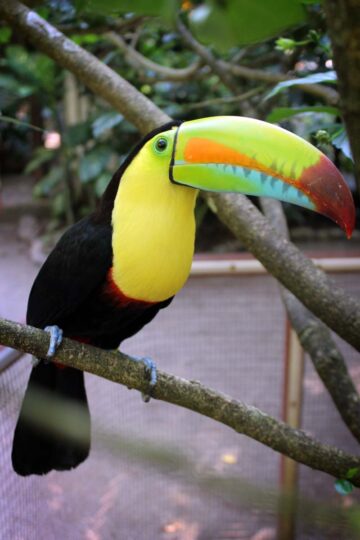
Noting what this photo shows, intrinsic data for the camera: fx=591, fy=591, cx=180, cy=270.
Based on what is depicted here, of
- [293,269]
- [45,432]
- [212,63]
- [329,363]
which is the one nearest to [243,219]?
[293,269]

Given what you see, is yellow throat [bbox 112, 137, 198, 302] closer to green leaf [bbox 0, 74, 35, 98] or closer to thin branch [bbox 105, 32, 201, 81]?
thin branch [bbox 105, 32, 201, 81]

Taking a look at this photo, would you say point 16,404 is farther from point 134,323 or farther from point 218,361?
point 218,361

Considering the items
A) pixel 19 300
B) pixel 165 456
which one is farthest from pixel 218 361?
pixel 19 300

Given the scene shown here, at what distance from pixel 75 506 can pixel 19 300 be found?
2768 mm

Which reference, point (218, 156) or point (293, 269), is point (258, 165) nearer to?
point (218, 156)

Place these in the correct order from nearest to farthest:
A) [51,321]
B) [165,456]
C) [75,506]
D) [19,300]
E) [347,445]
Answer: [165,456] → [51,321] → [75,506] → [347,445] → [19,300]

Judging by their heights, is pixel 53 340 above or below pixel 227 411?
above

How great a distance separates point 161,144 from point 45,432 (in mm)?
654

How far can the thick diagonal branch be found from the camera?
1.28 m

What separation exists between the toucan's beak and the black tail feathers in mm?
580

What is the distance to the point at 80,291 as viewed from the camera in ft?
4.34

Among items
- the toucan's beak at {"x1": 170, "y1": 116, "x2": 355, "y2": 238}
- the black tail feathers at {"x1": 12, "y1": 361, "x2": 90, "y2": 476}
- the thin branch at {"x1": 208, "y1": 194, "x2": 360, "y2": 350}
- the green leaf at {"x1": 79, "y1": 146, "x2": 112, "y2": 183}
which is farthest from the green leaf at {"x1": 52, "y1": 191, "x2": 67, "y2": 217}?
the toucan's beak at {"x1": 170, "y1": 116, "x2": 355, "y2": 238}

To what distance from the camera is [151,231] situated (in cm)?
122

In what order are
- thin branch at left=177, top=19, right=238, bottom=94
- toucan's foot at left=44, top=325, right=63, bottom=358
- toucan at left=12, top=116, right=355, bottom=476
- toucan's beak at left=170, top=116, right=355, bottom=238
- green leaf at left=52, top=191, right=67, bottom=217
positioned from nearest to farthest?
toucan's beak at left=170, top=116, right=355, bottom=238
toucan at left=12, top=116, right=355, bottom=476
toucan's foot at left=44, top=325, right=63, bottom=358
thin branch at left=177, top=19, right=238, bottom=94
green leaf at left=52, top=191, right=67, bottom=217
